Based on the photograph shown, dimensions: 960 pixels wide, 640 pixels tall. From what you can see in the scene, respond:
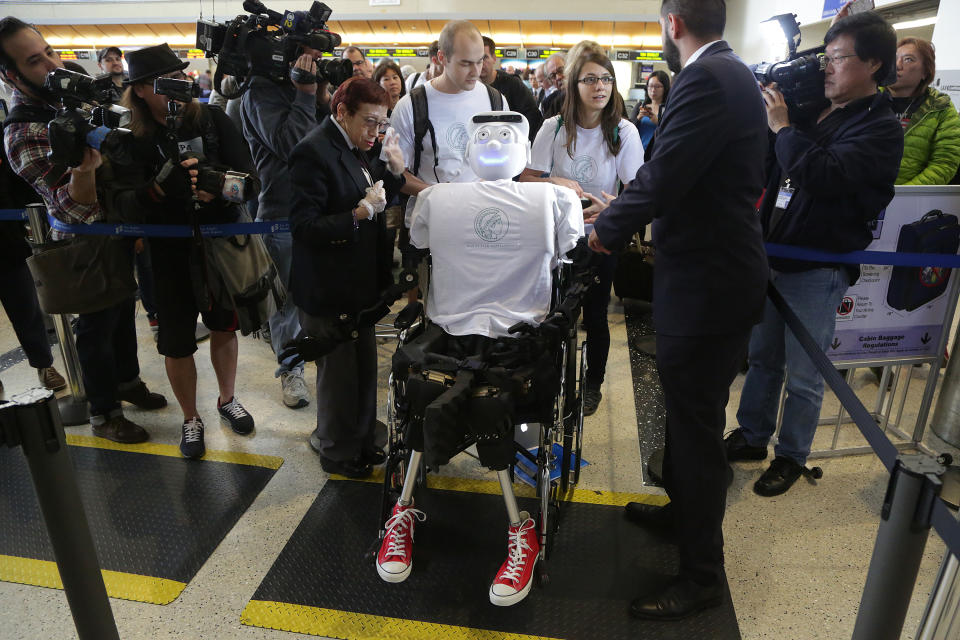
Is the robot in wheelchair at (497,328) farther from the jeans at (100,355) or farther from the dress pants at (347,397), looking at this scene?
the jeans at (100,355)

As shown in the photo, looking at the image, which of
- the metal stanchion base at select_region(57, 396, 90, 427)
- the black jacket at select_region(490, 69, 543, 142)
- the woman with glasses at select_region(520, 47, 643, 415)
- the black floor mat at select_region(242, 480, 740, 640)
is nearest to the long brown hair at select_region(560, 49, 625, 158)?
the woman with glasses at select_region(520, 47, 643, 415)

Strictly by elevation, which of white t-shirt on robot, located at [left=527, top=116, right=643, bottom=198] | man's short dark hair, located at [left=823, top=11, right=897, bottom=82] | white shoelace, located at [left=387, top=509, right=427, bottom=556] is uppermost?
man's short dark hair, located at [left=823, top=11, right=897, bottom=82]

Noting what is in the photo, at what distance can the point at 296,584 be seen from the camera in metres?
2.04

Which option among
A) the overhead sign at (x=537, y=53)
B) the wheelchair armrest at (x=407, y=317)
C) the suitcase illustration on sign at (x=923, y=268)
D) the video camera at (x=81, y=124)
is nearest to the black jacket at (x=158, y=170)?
the video camera at (x=81, y=124)

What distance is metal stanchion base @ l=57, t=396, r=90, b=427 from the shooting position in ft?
10.0

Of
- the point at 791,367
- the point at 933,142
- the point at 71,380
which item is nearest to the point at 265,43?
the point at 71,380

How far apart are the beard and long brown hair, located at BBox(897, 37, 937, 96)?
1955 millimetres

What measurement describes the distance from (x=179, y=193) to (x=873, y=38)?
2.58 m

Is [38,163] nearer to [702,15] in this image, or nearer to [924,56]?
[702,15]

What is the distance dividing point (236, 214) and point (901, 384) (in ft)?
12.4

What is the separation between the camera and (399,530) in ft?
6.86

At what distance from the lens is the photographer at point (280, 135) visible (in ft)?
9.63

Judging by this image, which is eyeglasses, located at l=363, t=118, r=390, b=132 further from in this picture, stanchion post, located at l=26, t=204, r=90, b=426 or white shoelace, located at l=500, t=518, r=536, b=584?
stanchion post, located at l=26, t=204, r=90, b=426

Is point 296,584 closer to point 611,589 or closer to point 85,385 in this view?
point 611,589
